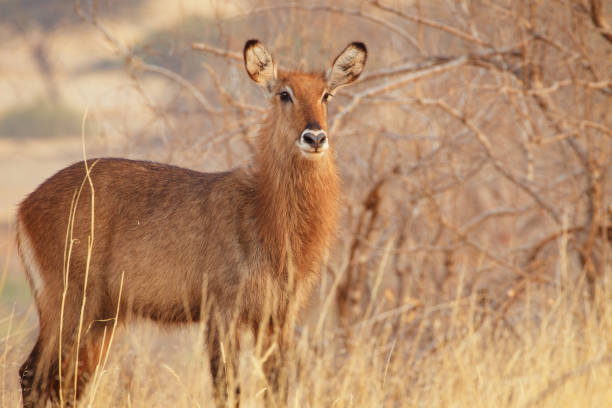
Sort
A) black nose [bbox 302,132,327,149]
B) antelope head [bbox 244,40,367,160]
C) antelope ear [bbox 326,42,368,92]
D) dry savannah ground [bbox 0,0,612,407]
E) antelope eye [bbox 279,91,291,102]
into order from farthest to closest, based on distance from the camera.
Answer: dry savannah ground [bbox 0,0,612,407]
antelope ear [bbox 326,42,368,92]
antelope eye [bbox 279,91,291,102]
antelope head [bbox 244,40,367,160]
black nose [bbox 302,132,327,149]

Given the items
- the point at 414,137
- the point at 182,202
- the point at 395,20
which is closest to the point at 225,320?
the point at 182,202

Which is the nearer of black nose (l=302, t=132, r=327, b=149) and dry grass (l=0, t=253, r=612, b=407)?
dry grass (l=0, t=253, r=612, b=407)

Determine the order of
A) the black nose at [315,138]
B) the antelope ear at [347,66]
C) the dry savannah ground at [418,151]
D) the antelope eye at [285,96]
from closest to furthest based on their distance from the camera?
the black nose at [315,138] → the antelope eye at [285,96] → the antelope ear at [347,66] → the dry savannah ground at [418,151]

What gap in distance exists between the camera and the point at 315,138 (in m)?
4.61

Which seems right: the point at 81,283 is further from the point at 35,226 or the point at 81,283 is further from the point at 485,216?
the point at 485,216

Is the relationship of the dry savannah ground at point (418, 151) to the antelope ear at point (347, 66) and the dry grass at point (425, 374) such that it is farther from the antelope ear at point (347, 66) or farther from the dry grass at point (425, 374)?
the antelope ear at point (347, 66)

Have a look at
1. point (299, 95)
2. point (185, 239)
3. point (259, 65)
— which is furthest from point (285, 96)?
point (185, 239)

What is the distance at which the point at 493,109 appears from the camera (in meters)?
8.04

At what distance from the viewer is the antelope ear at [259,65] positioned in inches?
202

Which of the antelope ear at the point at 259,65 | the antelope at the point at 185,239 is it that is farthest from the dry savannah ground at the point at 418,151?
the antelope ear at the point at 259,65

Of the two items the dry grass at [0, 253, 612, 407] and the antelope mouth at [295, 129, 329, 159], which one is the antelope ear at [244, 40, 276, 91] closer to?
the antelope mouth at [295, 129, 329, 159]

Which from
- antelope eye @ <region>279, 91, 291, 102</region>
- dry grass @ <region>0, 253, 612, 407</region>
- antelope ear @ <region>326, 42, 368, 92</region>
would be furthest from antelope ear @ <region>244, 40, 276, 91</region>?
dry grass @ <region>0, 253, 612, 407</region>

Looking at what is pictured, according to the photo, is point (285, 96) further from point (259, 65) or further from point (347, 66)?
point (347, 66)

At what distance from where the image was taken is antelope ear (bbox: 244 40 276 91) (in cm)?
513
